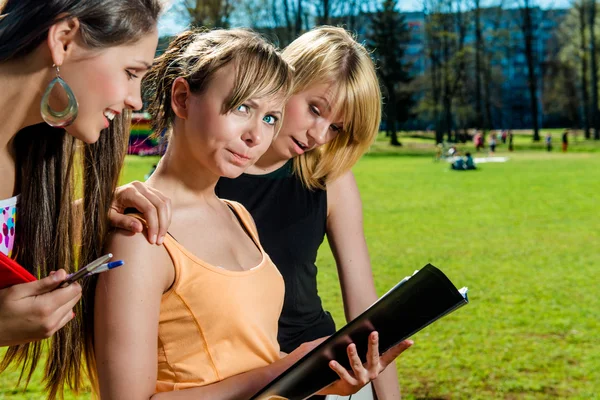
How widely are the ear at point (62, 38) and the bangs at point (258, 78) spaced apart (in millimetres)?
453

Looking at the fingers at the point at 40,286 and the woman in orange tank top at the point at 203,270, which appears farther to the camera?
the woman in orange tank top at the point at 203,270

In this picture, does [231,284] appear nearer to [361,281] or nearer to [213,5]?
[361,281]

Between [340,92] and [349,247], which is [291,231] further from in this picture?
[340,92]

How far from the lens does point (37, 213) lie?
2238 mm

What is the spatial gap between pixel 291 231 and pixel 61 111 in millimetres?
1300

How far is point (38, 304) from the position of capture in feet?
5.53

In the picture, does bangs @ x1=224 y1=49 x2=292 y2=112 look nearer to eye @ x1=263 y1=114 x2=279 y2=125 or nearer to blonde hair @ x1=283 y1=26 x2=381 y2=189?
eye @ x1=263 y1=114 x2=279 y2=125

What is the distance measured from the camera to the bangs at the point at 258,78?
214 centimetres

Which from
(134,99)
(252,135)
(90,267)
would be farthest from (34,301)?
(252,135)

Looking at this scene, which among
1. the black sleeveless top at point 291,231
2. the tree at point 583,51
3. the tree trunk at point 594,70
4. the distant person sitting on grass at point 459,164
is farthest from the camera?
the tree at point 583,51

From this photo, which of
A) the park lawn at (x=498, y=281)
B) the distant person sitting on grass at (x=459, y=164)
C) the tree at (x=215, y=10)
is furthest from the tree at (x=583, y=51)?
the park lawn at (x=498, y=281)

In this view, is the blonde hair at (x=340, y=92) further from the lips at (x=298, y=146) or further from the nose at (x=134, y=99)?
the nose at (x=134, y=99)

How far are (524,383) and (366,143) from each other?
338 cm

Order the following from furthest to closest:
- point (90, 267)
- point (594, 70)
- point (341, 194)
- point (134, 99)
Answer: point (594, 70), point (341, 194), point (134, 99), point (90, 267)
